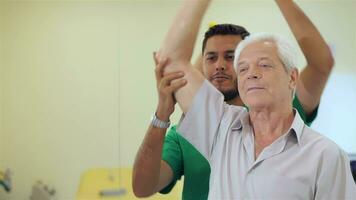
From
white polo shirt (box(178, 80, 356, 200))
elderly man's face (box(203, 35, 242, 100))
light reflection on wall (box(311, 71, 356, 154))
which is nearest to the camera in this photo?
white polo shirt (box(178, 80, 356, 200))

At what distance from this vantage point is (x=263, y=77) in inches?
39.0

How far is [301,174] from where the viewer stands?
3.01ft

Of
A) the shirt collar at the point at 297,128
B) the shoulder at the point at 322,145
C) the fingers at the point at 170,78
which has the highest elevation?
the fingers at the point at 170,78

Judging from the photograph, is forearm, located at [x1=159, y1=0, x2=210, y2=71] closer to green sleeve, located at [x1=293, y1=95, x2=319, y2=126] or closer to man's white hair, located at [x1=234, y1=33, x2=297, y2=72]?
man's white hair, located at [x1=234, y1=33, x2=297, y2=72]

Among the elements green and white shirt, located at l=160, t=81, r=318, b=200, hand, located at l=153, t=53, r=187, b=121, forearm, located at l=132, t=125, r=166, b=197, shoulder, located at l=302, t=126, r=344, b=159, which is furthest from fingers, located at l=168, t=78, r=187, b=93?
shoulder, located at l=302, t=126, r=344, b=159

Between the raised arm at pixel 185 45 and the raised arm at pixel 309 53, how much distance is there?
34cm

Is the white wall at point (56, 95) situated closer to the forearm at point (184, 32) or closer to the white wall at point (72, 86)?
the white wall at point (72, 86)

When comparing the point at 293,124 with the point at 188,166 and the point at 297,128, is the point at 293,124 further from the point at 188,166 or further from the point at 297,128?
the point at 188,166

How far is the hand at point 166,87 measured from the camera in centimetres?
104

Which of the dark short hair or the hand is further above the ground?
the dark short hair

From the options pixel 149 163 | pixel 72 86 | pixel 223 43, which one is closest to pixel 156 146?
pixel 149 163

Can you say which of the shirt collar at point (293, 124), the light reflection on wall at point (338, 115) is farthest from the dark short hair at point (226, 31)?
the light reflection on wall at point (338, 115)

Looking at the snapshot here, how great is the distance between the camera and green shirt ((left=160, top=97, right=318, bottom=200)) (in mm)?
1203

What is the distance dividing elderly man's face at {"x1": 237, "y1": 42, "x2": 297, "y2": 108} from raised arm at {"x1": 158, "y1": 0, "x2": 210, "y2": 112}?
132 millimetres
